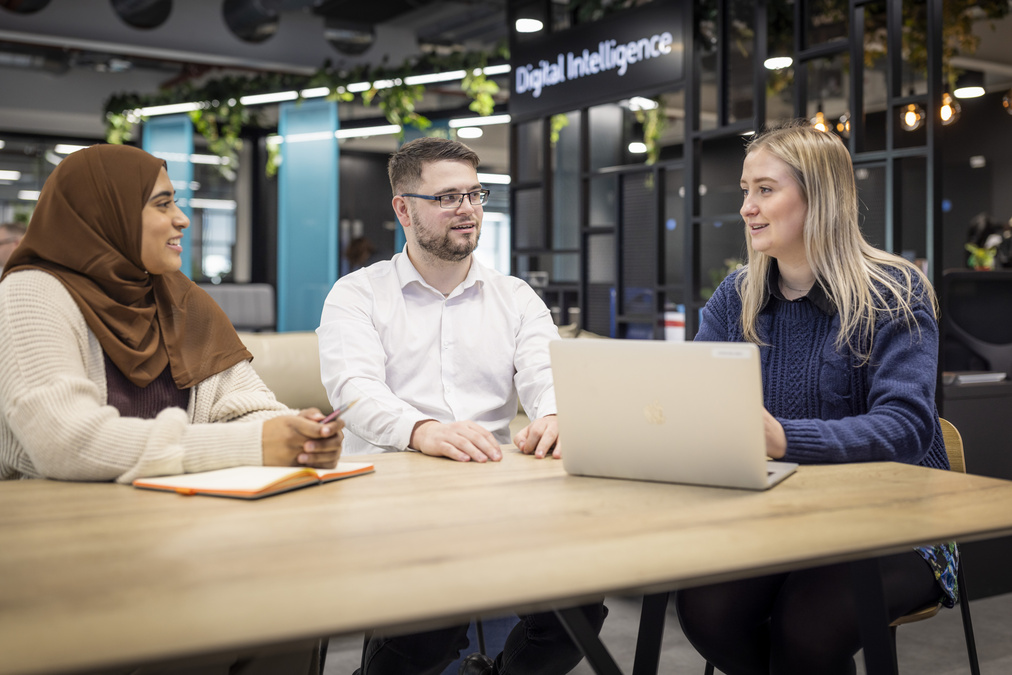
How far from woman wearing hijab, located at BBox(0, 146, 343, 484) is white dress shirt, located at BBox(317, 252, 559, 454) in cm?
37

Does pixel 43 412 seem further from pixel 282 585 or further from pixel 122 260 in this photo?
pixel 282 585

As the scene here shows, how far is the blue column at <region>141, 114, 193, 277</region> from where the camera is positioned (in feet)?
32.1

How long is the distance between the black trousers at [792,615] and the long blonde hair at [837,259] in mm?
475

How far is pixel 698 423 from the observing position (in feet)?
4.61

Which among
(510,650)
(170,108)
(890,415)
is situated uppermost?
(170,108)

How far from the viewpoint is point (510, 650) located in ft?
6.35

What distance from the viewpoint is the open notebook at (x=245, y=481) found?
4.45 feet

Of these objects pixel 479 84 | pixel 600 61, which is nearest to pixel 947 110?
pixel 600 61

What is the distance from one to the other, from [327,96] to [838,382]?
7.17m

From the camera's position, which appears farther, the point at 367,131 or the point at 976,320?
the point at 367,131

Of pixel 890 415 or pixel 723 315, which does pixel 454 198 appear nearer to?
pixel 723 315

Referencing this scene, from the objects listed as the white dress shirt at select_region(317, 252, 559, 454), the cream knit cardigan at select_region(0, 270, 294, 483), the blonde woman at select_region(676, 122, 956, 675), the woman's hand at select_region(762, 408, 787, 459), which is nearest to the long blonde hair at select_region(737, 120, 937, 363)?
the blonde woman at select_region(676, 122, 956, 675)

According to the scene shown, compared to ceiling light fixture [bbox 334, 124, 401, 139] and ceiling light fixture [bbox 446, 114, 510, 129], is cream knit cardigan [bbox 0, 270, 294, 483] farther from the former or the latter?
ceiling light fixture [bbox 334, 124, 401, 139]

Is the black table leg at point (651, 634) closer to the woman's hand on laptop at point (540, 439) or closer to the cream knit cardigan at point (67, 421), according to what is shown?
the woman's hand on laptop at point (540, 439)
